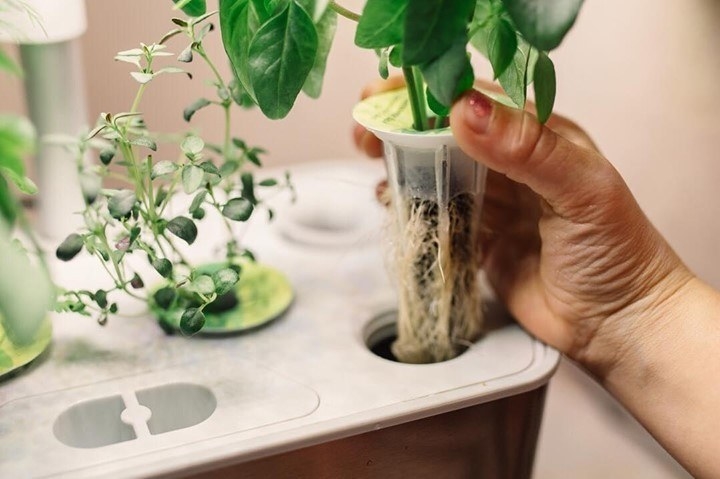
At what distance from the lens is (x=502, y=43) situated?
571 millimetres

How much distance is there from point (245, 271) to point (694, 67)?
18.6 inches

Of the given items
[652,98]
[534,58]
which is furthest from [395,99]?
[652,98]

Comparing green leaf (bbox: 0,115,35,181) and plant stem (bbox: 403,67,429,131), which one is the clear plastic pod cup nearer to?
plant stem (bbox: 403,67,429,131)

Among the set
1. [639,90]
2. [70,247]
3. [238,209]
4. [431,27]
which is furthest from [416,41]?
[639,90]

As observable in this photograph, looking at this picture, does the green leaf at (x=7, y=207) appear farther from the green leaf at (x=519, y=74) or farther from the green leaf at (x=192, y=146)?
the green leaf at (x=519, y=74)

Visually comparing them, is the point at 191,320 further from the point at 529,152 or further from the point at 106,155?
the point at 529,152

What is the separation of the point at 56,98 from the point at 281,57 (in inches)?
14.0

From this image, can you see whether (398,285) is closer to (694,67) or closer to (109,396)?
(109,396)

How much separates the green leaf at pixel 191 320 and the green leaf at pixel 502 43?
0.28 metres

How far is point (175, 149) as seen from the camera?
98cm

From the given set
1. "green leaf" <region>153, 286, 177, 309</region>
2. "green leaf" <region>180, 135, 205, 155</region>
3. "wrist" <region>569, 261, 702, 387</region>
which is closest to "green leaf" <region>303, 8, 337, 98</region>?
"green leaf" <region>180, 135, 205, 155</region>

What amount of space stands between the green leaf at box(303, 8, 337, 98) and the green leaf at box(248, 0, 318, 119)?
64 mm

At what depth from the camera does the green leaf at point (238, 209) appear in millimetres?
669

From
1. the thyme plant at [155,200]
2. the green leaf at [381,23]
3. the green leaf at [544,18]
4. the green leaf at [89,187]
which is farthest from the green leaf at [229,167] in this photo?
the green leaf at [544,18]
